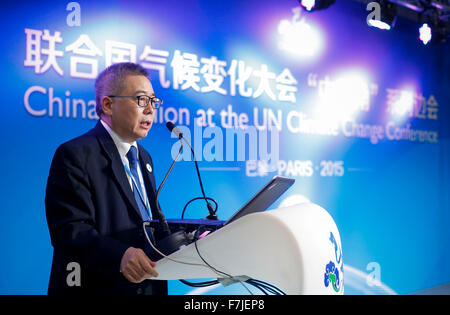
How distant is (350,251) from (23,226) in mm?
2817

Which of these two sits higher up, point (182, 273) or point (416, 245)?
point (182, 273)

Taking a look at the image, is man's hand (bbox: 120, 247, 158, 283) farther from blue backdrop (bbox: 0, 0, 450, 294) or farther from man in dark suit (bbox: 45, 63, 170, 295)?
blue backdrop (bbox: 0, 0, 450, 294)

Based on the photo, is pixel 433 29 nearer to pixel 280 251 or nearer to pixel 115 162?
pixel 115 162

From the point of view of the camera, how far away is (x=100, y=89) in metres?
1.79

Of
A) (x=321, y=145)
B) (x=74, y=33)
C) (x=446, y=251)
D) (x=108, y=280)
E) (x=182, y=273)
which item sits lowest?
(x=446, y=251)

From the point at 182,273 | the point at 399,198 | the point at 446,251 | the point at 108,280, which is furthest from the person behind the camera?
the point at 446,251

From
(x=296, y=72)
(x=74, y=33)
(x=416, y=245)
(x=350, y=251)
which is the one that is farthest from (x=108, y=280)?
(x=416, y=245)

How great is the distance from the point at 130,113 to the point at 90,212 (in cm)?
44

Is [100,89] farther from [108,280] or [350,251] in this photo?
[350,251]

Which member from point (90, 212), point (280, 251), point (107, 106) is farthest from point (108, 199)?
point (280, 251)

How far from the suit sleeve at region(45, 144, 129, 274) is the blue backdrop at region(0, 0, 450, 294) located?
1063mm

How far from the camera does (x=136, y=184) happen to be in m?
1.72

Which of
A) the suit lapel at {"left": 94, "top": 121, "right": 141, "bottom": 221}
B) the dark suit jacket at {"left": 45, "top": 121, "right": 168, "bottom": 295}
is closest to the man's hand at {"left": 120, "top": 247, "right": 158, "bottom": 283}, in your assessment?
the dark suit jacket at {"left": 45, "top": 121, "right": 168, "bottom": 295}

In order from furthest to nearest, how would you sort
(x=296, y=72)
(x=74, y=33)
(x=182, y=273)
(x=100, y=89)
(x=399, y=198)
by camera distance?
(x=399, y=198), (x=296, y=72), (x=74, y=33), (x=100, y=89), (x=182, y=273)
